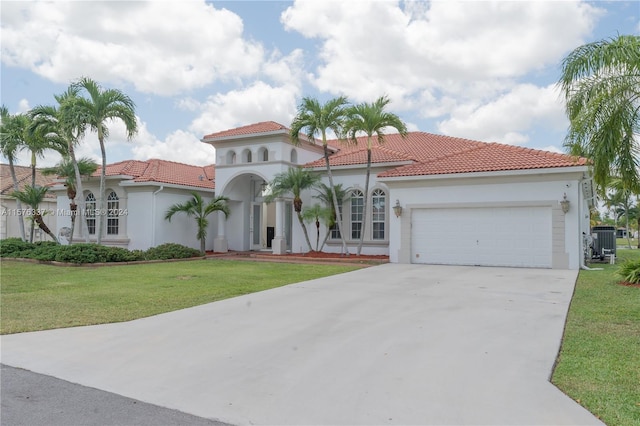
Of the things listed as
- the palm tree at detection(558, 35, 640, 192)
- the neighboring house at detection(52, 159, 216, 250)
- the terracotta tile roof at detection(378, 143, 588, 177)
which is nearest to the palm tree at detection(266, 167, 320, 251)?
the terracotta tile roof at detection(378, 143, 588, 177)

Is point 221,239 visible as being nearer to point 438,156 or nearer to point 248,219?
point 248,219

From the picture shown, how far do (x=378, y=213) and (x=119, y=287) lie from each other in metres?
12.1

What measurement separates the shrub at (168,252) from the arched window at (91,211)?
5795 mm

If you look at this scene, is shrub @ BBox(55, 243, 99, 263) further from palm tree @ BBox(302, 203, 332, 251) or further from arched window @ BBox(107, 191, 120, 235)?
palm tree @ BBox(302, 203, 332, 251)

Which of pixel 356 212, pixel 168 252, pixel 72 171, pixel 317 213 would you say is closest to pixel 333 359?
pixel 317 213

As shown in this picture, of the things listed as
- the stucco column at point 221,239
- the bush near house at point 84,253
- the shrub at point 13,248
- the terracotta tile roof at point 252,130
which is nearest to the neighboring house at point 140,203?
the stucco column at point 221,239

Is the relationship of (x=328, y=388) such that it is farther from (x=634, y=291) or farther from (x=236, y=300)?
(x=634, y=291)

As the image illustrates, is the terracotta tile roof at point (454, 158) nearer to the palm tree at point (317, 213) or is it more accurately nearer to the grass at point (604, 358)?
the palm tree at point (317, 213)

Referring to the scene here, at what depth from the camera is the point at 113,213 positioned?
24.1 meters

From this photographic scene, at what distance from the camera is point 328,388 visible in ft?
16.3

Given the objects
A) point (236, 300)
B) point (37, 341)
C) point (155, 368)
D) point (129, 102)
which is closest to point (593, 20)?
point (236, 300)

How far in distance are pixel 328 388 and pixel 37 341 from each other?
15.4 ft

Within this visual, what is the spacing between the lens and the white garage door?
1616 centimetres

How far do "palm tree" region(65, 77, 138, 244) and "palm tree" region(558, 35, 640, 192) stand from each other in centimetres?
1662
